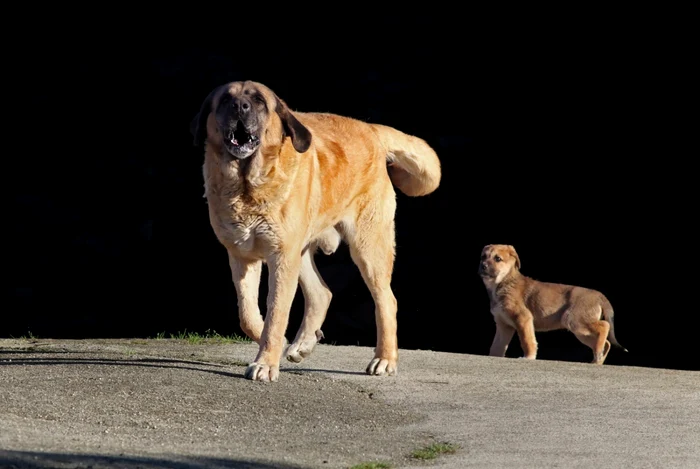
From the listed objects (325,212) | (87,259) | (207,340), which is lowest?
(87,259)

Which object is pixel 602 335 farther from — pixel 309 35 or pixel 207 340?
pixel 309 35

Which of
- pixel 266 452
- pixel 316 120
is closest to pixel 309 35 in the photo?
pixel 316 120

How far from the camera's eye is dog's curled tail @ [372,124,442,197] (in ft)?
33.1

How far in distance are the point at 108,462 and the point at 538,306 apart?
804 cm

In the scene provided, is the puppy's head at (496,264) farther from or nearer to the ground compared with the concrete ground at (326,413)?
nearer to the ground

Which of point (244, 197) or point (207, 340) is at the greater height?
point (244, 197)

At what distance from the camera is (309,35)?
839 inches

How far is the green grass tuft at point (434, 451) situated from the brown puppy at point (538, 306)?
6132 mm

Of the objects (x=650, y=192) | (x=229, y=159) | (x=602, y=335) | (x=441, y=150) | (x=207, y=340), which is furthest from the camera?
(x=441, y=150)

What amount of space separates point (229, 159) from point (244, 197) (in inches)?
10.0

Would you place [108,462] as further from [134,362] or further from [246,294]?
[134,362]

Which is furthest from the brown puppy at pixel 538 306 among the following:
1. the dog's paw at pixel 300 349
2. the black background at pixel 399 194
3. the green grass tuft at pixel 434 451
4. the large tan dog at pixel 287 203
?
the green grass tuft at pixel 434 451

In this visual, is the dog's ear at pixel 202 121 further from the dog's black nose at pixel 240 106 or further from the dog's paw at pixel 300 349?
the dog's paw at pixel 300 349

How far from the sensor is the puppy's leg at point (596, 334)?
43.1ft
